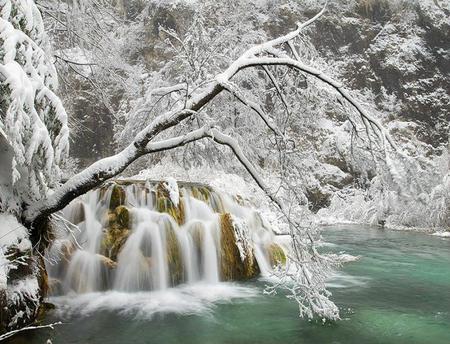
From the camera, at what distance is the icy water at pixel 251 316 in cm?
538

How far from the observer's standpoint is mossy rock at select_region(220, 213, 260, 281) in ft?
27.6

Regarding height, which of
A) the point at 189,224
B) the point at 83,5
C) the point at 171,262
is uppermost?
the point at 83,5

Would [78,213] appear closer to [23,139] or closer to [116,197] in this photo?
[116,197]

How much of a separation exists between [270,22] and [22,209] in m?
30.1

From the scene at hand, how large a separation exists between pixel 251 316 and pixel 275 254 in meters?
3.41

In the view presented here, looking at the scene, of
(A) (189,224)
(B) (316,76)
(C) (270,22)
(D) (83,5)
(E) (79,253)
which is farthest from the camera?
(C) (270,22)

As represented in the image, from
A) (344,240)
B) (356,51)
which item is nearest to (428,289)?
(344,240)

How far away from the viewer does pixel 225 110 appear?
26.8 ft

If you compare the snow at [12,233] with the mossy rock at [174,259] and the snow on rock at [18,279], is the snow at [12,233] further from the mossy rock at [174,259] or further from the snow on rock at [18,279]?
the mossy rock at [174,259]

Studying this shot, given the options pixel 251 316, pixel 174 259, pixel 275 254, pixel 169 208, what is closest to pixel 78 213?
pixel 169 208

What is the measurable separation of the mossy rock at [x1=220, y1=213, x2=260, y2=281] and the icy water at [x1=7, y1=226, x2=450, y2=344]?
14.3 inches

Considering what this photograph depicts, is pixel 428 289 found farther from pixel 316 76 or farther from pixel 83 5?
pixel 83 5

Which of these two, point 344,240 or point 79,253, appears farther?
point 344,240

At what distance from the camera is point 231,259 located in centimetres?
857
